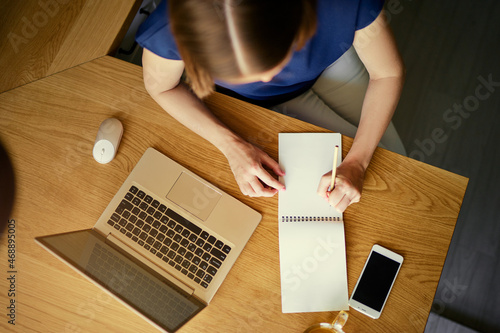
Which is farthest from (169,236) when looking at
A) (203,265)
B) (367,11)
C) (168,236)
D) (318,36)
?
(367,11)

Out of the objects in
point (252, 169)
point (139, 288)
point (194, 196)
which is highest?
point (252, 169)

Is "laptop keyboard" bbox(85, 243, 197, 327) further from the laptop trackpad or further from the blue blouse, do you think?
the blue blouse

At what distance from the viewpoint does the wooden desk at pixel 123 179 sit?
29.6 inches

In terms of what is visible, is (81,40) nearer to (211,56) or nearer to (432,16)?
(211,56)

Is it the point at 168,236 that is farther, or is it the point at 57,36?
the point at 57,36

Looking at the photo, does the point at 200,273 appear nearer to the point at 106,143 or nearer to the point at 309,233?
the point at 309,233

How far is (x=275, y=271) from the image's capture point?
77 cm

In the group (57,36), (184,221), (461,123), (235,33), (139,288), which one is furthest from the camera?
(461,123)

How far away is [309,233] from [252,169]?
20 centimetres

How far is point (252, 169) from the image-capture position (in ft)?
2.58

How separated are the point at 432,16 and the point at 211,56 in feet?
4.73

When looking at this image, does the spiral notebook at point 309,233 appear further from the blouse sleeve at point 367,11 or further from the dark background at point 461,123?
the dark background at point 461,123

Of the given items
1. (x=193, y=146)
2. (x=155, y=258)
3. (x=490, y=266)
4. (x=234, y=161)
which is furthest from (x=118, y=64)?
(x=490, y=266)

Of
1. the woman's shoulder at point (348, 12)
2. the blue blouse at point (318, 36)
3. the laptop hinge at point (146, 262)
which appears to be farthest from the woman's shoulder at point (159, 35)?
the laptop hinge at point (146, 262)
